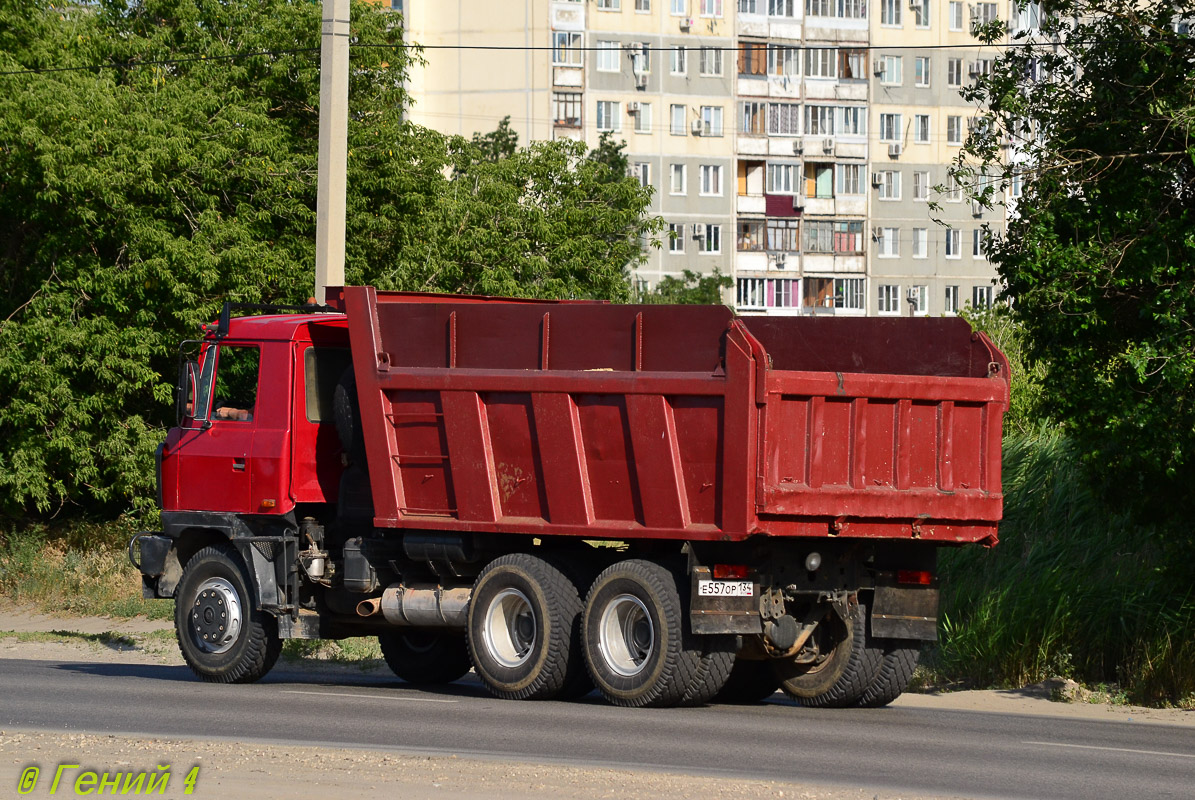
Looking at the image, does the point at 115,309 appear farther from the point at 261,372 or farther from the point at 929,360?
the point at 929,360

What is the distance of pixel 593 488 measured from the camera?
12.4 m

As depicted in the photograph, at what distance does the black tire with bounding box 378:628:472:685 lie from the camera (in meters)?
15.2

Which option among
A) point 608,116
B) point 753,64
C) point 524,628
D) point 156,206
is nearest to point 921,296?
point 753,64

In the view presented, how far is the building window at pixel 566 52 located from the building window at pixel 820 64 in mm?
10279

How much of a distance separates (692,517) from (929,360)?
92.1 inches

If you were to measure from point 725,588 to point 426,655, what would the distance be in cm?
436

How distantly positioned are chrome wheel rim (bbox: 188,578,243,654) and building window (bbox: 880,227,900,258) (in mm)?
65272

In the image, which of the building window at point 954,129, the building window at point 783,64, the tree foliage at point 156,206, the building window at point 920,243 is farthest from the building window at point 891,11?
the tree foliage at point 156,206

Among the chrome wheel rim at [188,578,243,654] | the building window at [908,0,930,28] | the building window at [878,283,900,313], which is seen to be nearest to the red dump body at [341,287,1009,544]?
the chrome wheel rim at [188,578,243,654]

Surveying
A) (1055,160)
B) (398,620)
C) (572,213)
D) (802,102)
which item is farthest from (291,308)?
(802,102)

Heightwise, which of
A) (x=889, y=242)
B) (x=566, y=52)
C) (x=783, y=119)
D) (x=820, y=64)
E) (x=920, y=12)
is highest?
(x=920, y=12)

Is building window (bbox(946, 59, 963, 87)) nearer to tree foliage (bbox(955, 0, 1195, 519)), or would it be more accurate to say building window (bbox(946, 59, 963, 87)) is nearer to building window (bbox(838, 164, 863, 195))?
building window (bbox(838, 164, 863, 195))

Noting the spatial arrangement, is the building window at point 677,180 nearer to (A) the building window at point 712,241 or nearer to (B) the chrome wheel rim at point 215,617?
(A) the building window at point 712,241

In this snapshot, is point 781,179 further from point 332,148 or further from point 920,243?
point 332,148
